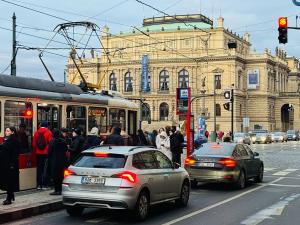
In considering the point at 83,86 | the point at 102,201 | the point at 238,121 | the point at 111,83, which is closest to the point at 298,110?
the point at 238,121

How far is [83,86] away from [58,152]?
6097 millimetres

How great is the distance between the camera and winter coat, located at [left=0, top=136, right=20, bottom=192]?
11.8 m

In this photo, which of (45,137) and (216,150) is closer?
(45,137)

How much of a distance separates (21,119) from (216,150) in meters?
6.24

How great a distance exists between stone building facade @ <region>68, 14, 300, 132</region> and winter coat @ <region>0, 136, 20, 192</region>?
106m

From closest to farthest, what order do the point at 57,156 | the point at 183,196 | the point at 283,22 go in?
1. the point at 183,196
2. the point at 57,156
3. the point at 283,22

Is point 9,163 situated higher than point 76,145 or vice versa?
point 76,145

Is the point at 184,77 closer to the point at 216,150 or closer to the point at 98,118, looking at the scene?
the point at 98,118

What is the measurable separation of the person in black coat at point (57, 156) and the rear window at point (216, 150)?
539 centimetres

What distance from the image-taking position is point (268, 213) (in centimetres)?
1205

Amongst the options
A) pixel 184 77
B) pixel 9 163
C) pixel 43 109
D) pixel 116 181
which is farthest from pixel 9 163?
pixel 184 77

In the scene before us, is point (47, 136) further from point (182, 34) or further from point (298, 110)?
point (298, 110)

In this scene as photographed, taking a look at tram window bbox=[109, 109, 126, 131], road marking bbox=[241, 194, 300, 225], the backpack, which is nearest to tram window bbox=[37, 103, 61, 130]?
the backpack

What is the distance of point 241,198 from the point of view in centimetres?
1488
